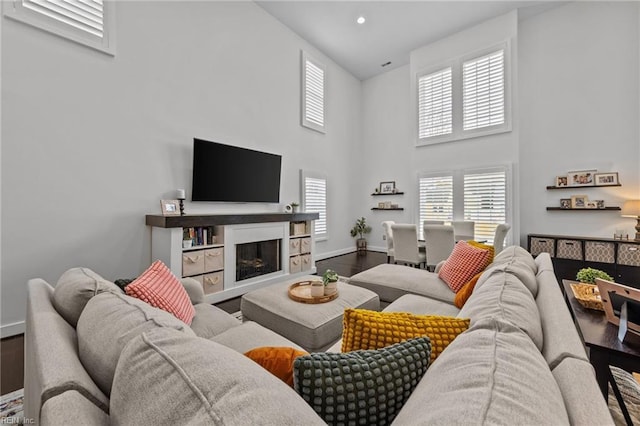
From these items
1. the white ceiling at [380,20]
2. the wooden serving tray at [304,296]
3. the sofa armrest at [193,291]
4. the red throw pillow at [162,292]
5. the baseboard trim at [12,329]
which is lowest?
the baseboard trim at [12,329]

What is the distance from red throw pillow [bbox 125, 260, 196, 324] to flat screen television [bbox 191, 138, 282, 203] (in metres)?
2.15

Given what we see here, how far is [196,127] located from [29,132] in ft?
5.26

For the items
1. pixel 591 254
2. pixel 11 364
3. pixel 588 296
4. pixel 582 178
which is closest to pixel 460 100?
pixel 582 178

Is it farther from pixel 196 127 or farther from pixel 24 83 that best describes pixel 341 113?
pixel 24 83

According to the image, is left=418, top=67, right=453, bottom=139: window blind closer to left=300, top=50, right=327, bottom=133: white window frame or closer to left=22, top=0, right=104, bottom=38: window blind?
left=300, top=50, right=327, bottom=133: white window frame

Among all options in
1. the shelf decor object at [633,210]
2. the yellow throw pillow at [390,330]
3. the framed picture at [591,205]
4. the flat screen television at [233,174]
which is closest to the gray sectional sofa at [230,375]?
the yellow throw pillow at [390,330]

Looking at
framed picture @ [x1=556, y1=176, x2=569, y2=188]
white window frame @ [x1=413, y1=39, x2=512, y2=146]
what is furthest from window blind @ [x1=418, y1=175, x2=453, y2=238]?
framed picture @ [x1=556, y1=176, x2=569, y2=188]

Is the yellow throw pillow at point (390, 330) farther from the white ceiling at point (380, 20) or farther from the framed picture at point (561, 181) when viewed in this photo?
the white ceiling at point (380, 20)

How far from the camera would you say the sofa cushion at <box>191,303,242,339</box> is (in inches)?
62.1

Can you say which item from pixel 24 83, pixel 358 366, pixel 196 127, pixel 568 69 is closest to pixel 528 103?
pixel 568 69

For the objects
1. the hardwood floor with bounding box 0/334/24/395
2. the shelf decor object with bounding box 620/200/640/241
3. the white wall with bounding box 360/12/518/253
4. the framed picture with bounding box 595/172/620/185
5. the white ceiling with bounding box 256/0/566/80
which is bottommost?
the hardwood floor with bounding box 0/334/24/395

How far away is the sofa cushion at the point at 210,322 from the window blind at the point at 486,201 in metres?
4.80

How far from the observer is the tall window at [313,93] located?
5309mm

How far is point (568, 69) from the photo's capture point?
4473mm
